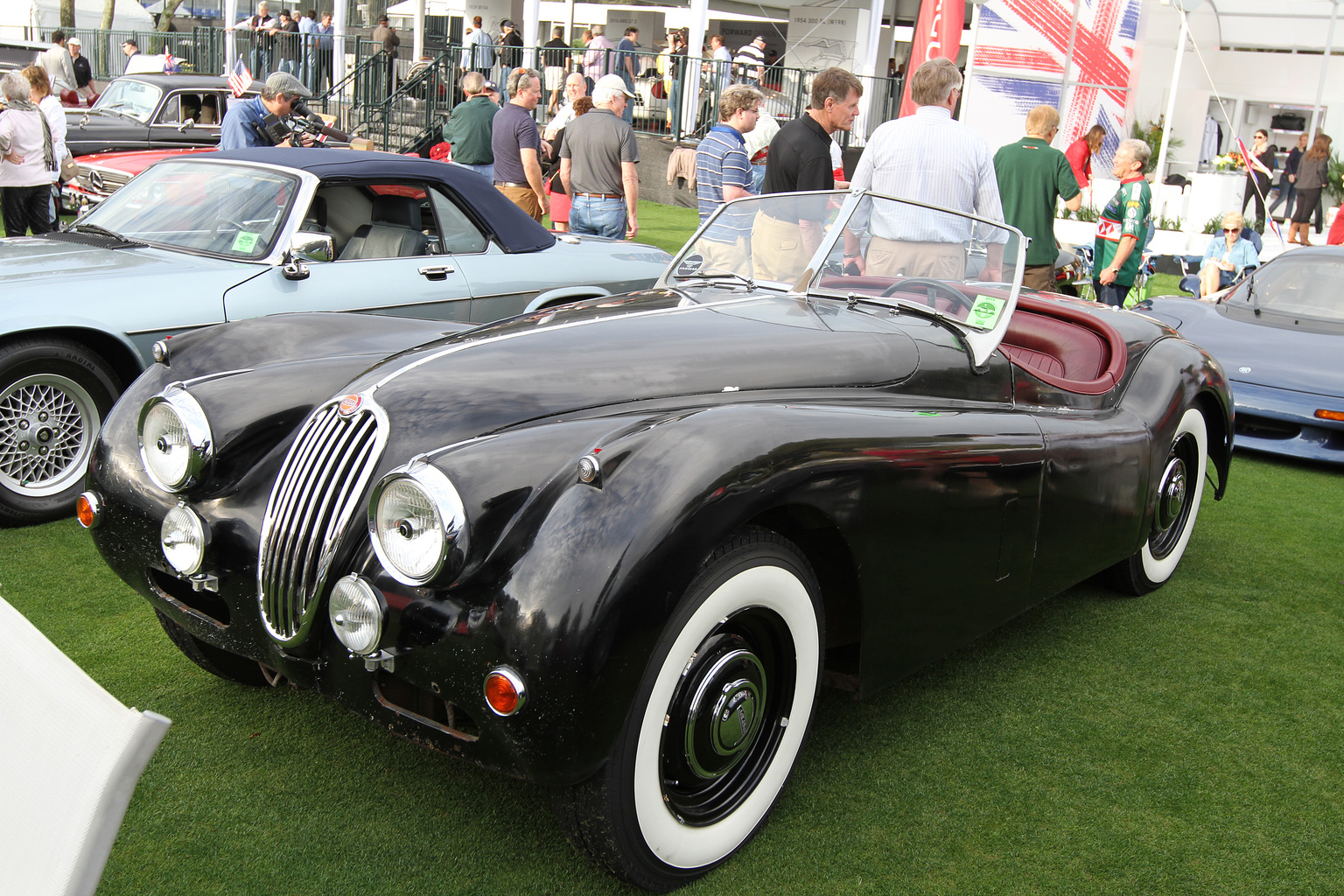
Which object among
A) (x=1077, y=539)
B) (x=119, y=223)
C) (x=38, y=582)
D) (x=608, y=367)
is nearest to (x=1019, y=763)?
(x=1077, y=539)

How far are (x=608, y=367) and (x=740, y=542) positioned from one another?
2.40 feet

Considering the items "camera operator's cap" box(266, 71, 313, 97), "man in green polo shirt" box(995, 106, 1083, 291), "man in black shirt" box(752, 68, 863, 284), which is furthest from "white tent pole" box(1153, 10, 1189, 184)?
"camera operator's cap" box(266, 71, 313, 97)

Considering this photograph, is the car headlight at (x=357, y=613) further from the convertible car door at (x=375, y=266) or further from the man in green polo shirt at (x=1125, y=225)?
the man in green polo shirt at (x=1125, y=225)

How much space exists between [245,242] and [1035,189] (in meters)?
4.73

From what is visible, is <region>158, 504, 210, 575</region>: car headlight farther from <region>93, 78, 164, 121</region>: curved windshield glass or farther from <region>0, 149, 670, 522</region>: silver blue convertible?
<region>93, 78, 164, 121</region>: curved windshield glass

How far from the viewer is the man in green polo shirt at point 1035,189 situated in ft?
22.2

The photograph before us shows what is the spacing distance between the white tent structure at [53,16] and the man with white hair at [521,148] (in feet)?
88.6

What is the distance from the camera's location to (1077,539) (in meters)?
3.42

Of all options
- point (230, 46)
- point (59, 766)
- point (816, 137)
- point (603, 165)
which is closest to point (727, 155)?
point (816, 137)

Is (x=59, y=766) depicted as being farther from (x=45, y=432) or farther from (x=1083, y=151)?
(x=1083, y=151)

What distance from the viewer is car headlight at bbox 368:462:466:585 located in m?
2.13

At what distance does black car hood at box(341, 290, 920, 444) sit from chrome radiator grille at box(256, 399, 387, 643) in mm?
107

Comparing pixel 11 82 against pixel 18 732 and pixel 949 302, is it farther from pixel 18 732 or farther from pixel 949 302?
pixel 18 732

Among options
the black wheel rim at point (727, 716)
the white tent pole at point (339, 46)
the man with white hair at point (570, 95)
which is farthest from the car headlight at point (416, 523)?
the white tent pole at point (339, 46)
